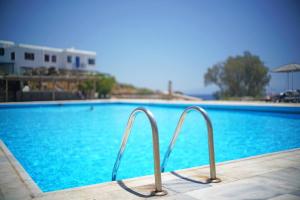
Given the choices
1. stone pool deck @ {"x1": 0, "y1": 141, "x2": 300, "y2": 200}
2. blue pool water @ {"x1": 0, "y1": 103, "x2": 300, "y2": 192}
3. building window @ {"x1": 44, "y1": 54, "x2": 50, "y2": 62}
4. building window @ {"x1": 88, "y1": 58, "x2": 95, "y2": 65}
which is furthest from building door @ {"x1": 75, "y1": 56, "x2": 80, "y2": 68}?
stone pool deck @ {"x1": 0, "y1": 141, "x2": 300, "y2": 200}

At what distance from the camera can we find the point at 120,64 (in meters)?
60.5

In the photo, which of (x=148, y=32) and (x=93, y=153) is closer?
(x=93, y=153)

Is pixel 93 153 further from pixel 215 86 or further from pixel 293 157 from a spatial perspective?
pixel 215 86

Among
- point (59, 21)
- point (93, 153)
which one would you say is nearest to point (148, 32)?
point (59, 21)

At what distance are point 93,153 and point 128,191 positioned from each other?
4.49m

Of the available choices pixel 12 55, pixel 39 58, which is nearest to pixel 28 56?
pixel 39 58

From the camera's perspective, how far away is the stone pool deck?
2.84 metres

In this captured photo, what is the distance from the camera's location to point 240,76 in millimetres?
29734

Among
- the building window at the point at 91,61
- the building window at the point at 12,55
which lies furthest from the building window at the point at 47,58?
the building window at the point at 91,61

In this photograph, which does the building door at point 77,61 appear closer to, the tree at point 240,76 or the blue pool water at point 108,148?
the tree at point 240,76

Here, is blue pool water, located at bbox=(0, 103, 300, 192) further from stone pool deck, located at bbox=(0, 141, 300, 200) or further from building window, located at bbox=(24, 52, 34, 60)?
building window, located at bbox=(24, 52, 34, 60)

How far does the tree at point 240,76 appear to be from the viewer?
91.9 feet

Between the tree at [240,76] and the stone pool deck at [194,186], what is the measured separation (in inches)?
1007

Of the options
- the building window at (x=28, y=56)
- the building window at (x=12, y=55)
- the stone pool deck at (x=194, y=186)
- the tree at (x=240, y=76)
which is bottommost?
the stone pool deck at (x=194, y=186)
